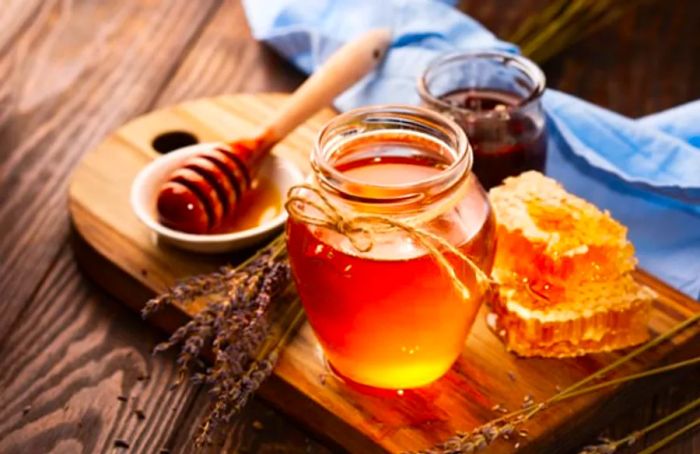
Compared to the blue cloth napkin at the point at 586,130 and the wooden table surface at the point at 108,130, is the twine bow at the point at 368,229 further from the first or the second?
the blue cloth napkin at the point at 586,130

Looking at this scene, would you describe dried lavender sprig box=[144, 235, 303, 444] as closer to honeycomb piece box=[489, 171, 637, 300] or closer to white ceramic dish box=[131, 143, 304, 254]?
white ceramic dish box=[131, 143, 304, 254]

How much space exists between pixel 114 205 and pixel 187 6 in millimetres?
412

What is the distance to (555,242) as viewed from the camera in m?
0.89

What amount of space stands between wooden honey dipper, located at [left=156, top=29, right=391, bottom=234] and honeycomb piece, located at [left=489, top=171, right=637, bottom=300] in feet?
0.81

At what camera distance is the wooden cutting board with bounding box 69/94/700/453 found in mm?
856

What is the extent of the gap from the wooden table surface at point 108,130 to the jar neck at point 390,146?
0.21 meters

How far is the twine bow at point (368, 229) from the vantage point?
78 cm

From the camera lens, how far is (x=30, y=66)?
4.37 ft

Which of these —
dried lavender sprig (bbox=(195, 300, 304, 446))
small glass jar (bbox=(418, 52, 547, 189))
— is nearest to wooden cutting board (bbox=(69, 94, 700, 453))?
dried lavender sprig (bbox=(195, 300, 304, 446))

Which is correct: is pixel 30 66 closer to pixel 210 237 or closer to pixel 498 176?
pixel 210 237

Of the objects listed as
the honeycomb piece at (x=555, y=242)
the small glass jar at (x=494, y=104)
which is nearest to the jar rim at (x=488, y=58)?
the small glass jar at (x=494, y=104)

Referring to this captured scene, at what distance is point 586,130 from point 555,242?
0.88 feet

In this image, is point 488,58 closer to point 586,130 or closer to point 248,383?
point 586,130

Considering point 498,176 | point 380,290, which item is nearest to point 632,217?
point 498,176
